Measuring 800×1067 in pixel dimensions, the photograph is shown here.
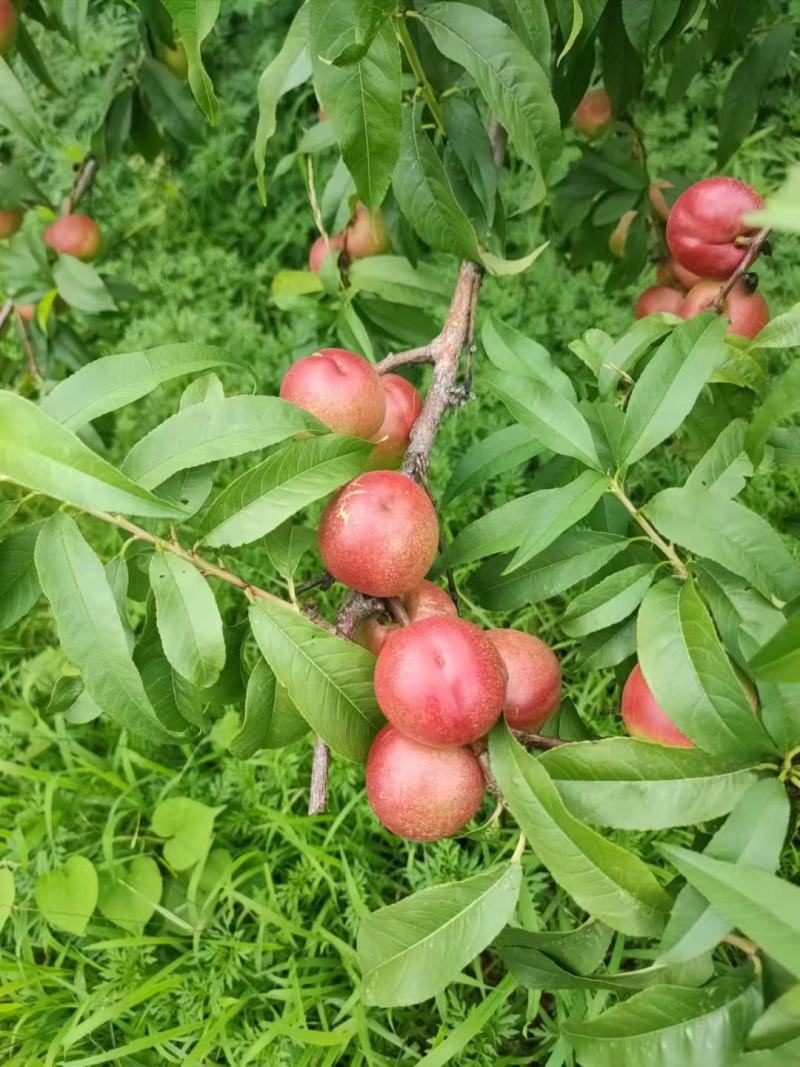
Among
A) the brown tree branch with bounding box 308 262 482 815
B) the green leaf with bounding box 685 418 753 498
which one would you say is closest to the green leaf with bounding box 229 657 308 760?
the brown tree branch with bounding box 308 262 482 815

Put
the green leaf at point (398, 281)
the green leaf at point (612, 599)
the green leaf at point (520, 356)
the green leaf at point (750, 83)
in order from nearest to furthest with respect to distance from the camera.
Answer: the green leaf at point (612, 599)
the green leaf at point (520, 356)
the green leaf at point (398, 281)
the green leaf at point (750, 83)

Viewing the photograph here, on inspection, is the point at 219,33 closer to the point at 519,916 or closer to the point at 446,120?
the point at 446,120

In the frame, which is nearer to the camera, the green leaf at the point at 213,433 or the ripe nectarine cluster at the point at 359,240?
the green leaf at the point at 213,433

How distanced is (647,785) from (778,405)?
352 mm

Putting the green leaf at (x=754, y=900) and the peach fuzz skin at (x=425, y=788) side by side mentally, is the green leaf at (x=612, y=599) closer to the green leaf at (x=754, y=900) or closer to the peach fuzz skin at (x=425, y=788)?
the peach fuzz skin at (x=425, y=788)

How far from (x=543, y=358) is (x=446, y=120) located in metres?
0.48

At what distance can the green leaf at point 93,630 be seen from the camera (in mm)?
935

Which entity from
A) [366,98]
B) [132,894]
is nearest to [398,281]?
[366,98]

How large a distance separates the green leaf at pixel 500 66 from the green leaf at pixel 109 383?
510 millimetres

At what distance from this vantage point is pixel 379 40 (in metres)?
1.02

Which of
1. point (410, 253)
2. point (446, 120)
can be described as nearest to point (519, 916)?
point (410, 253)

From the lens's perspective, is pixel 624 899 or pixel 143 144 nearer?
pixel 624 899

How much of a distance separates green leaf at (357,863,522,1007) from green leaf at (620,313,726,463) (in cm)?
48

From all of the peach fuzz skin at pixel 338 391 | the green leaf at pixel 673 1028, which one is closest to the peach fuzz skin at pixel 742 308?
the peach fuzz skin at pixel 338 391
